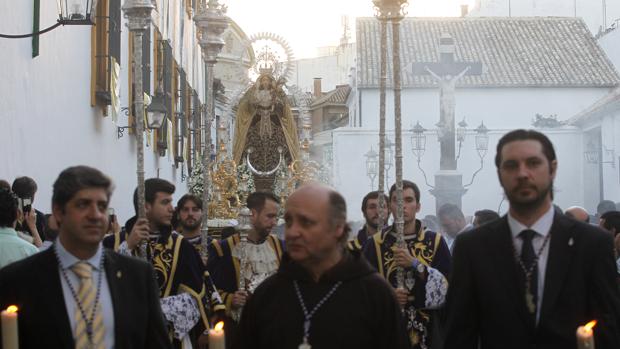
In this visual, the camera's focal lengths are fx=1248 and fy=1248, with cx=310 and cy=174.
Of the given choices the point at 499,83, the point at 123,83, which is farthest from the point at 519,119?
the point at 123,83

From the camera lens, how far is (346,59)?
242ft

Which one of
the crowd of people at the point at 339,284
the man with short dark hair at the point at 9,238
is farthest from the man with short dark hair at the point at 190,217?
the crowd of people at the point at 339,284

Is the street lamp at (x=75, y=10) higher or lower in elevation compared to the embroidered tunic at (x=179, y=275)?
higher

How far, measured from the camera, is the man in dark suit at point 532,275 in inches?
176

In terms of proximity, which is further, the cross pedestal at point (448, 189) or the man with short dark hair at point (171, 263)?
the cross pedestal at point (448, 189)

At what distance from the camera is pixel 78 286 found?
4320 millimetres

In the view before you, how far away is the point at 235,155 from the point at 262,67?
246 centimetres

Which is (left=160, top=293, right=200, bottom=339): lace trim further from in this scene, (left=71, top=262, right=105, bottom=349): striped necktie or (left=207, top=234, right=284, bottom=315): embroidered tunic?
(left=71, top=262, right=105, bottom=349): striped necktie

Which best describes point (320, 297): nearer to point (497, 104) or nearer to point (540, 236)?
point (540, 236)

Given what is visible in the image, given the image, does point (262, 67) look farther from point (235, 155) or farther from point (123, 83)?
point (123, 83)

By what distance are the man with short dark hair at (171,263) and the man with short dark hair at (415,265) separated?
1.21 m

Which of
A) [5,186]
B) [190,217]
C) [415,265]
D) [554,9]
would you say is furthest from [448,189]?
[5,186]

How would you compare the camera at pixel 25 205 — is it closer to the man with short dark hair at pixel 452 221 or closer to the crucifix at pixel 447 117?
the man with short dark hair at pixel 452 221

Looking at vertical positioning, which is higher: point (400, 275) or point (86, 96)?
point (86, 96)
